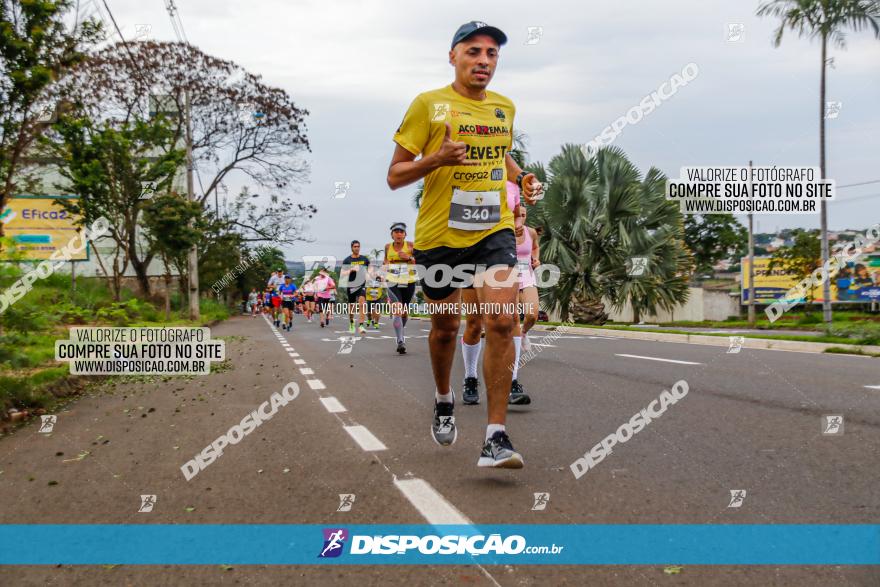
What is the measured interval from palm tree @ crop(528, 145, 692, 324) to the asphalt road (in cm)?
1488

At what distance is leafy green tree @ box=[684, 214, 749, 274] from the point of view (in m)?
75.9

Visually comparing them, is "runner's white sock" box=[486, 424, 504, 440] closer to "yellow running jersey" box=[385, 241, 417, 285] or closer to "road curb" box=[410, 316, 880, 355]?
"yellow running jersey" box=[385, 241, 417, 285]

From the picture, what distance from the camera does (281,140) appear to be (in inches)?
1384

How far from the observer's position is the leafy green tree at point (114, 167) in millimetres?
17562

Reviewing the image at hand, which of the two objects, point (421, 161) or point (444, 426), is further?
point (444, 426)

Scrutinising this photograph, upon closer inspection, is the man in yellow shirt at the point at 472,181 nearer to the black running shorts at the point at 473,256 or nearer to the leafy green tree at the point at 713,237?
the black running shorts at the point at 473,256

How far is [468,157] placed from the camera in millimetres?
4391

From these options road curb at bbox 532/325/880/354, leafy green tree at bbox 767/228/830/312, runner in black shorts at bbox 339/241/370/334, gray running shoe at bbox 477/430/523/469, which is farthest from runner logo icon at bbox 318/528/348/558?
leafy green tree at bbox 767/228/830/312

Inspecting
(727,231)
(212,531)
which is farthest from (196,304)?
(727,231)

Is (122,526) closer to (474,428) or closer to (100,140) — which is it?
(474,428)

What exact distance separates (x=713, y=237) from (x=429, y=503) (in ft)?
254

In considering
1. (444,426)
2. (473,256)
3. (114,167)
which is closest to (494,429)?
(444,426)

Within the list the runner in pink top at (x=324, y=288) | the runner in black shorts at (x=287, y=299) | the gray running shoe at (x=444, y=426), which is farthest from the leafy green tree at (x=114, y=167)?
the gray running shoe at (x=444, y=426)

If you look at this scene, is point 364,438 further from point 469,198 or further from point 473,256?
point 469,198
